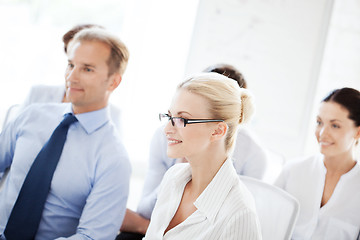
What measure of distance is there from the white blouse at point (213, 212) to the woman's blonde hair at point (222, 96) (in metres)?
0.17

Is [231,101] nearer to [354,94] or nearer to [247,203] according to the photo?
[247,203]

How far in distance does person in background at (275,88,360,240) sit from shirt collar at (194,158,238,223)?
869 millimetres

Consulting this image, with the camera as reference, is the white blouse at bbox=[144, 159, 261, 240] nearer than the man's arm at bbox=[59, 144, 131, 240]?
Yes

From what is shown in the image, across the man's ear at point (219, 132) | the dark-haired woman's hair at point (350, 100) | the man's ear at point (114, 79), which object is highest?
the dark-haired woman's hair at point (350, 100)

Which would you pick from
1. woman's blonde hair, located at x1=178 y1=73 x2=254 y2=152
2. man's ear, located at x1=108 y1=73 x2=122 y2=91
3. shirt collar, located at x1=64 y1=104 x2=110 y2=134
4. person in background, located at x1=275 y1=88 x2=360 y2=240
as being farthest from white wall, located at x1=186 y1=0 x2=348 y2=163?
woman's blonde hair, located at x1=178 y1=73 x2=254 y2=152

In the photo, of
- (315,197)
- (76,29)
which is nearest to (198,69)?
(76,29)

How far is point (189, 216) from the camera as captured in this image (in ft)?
4.21

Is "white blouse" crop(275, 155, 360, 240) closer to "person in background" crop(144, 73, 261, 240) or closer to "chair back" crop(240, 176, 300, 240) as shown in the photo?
"chair back" crop(240, 176, 300, 240)

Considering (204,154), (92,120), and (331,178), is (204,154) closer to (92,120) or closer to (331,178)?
(92,120)

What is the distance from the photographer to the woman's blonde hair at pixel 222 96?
130cm

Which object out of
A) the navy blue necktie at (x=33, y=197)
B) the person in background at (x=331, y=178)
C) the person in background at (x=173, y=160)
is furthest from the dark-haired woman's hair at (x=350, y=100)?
the navy blue necktie at (x=33, y=197)

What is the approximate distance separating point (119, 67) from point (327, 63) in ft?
9.08

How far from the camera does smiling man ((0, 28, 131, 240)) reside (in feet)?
5.09

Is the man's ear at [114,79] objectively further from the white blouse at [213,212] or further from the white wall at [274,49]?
the white wall at [274,49]
